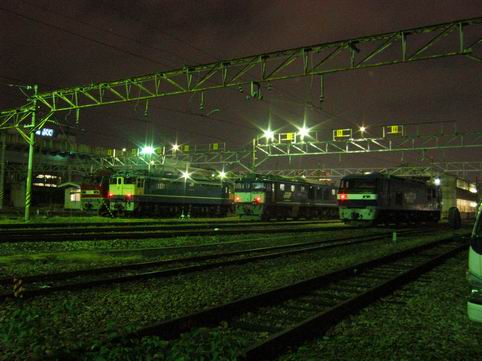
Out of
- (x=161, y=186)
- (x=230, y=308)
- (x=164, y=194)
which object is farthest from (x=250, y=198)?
(x=230, y=308)

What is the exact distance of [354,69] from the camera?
18406 millimetres

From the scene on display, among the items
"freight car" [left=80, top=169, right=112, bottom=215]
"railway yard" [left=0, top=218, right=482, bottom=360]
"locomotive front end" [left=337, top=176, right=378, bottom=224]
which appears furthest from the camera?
"freight car" [left=80, top=169, right=112, bottom=215]

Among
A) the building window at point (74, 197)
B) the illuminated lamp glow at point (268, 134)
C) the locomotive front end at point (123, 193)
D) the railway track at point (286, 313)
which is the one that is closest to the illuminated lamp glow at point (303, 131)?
the illuminated lamp glow at point (268, 134)

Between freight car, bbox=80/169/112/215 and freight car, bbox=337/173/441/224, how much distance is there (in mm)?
17585

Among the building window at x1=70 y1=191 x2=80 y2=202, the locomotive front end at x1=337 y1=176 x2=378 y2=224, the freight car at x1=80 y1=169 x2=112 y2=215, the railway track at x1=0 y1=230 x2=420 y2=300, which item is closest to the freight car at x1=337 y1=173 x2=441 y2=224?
the locomotive front end at x1=337 y1=176 x2=378 y2=224

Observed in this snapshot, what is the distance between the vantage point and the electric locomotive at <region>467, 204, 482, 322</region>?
5.50 metres

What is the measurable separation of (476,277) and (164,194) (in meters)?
32.4

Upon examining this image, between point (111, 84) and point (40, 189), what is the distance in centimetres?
4873

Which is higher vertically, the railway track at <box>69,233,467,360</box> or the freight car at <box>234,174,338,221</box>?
the freight car at <box>234,174,338,221</box>

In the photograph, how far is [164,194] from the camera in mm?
36969

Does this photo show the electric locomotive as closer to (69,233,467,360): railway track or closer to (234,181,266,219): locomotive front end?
(69,233,467,360): railway track

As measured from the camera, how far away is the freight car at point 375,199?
95.3ft

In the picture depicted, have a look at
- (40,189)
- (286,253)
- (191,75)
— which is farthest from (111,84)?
(40,189)

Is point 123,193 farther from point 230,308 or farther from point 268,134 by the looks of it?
point 230,308
